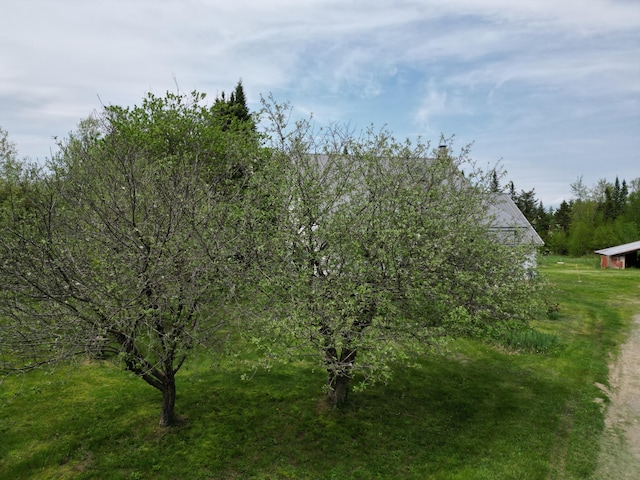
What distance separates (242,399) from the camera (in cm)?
1198

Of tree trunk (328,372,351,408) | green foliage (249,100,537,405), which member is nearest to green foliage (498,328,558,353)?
green foliage (249,100,537,405)

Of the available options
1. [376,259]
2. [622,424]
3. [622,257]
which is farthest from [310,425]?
[622,257]

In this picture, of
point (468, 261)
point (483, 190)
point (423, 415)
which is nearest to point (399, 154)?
point (483, 190)

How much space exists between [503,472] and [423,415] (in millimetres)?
2761

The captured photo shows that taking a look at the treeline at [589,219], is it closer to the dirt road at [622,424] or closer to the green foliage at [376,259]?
the dirt road at [622,424]

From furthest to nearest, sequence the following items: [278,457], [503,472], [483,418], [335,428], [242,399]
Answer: [242,399]
[483,418]
[335,428]
[278,457]
[503,472]

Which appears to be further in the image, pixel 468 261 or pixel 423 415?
pixel 423 415

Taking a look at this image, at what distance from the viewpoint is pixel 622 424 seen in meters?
10.9

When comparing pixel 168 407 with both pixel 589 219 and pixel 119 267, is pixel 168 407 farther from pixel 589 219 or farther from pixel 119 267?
pixel 589 219

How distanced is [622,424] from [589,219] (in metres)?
66.9

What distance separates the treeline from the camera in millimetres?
56812

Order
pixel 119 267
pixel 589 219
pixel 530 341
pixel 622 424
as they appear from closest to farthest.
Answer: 1. pixel 119 267
2. pixel 622 424
3. pixel 530 341
4. pixel 589 219

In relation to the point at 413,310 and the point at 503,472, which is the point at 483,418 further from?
the point at 413,310

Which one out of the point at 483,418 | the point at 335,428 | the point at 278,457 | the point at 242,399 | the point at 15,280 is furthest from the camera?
the point at 242,399
